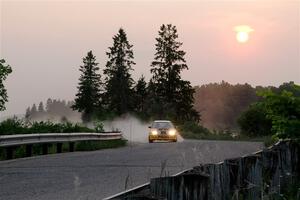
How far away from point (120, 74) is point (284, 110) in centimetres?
8406

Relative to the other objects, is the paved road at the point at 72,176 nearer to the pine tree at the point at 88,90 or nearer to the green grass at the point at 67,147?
the green grass at the point at 67,147

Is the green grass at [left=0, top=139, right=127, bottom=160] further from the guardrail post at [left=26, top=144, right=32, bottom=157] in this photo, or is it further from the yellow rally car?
the yellow rally car

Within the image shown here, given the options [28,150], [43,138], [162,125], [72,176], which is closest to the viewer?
[72,176]

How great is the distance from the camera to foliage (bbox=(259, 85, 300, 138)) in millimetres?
9945

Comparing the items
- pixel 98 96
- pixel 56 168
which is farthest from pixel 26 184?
pixel 98 96

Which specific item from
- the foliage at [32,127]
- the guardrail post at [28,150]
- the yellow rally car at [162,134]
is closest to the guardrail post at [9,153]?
the guardrail post at [28,150]

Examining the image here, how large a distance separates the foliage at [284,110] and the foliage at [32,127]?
12.6 meters

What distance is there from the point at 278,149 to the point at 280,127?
950 millimetres

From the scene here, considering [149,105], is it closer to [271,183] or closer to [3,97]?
[3,97]

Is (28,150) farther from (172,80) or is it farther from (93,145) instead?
(172,80)

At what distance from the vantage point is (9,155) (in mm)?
18141

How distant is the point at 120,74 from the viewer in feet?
308

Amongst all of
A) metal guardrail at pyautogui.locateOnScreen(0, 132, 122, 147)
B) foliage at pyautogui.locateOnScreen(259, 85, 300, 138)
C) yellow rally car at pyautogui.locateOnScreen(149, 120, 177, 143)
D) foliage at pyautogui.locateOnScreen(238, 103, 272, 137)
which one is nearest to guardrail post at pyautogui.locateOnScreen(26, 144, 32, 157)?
metal guardrail at pyautogui.locateOnScreen(0, 132, 122, 147)

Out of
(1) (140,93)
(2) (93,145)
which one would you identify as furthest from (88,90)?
(2) (93,145)
